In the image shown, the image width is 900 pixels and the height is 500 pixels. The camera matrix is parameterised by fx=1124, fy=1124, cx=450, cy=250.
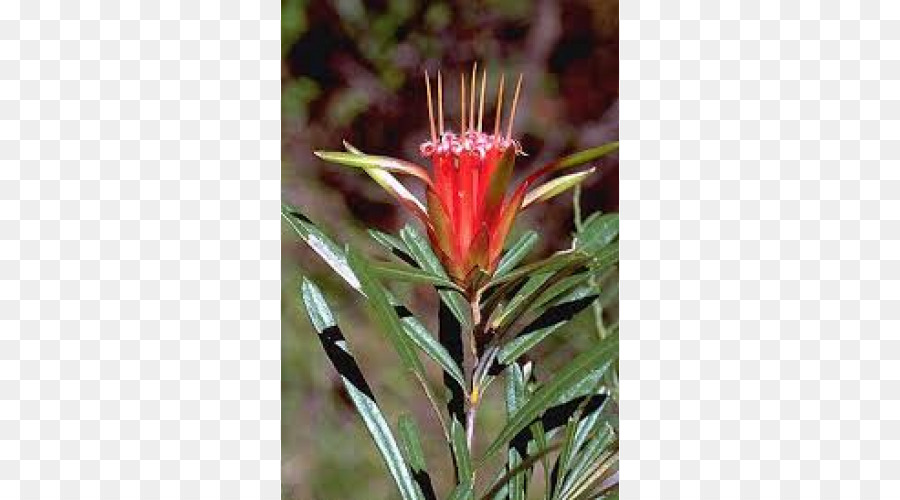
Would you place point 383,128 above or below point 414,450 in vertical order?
above

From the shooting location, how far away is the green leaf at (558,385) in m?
0.37

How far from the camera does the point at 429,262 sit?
39 centimetres

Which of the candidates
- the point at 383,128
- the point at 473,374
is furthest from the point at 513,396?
the point at 383,128

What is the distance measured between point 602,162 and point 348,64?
53 centimetres

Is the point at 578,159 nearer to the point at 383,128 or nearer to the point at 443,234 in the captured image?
the point at 443,234

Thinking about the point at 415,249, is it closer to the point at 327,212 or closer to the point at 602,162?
the point at 602,162

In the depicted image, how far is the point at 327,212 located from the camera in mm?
866

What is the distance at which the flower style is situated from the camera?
0.38m

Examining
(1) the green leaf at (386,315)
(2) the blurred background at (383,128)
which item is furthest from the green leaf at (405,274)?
(2) the blurred background at (383,128)

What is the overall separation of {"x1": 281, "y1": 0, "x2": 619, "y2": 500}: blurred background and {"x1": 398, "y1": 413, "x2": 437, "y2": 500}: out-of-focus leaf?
125mm

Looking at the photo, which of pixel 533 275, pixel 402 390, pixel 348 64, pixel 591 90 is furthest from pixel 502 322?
pixel 348 64

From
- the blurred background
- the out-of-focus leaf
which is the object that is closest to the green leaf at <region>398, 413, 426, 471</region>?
the out-of-focus leaf

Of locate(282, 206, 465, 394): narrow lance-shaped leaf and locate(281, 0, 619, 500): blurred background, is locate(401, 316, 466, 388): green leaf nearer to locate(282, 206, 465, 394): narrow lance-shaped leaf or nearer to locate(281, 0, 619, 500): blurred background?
locate(282, 206, 465, 394): narrow lance-shaped leaf

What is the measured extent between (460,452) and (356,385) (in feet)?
0.16
